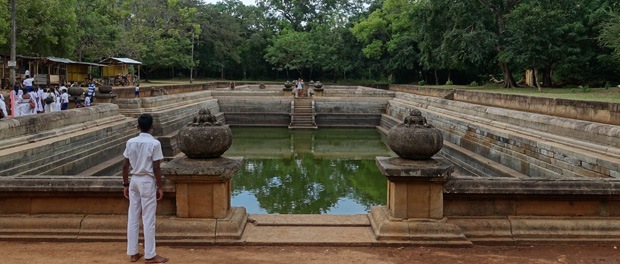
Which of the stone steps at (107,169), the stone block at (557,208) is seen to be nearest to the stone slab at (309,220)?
the stone block at (557,208)

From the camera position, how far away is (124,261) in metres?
4.29

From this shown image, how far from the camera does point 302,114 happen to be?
23797mm

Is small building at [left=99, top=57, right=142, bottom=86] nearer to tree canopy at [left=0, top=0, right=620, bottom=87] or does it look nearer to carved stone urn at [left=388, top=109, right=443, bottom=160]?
tree canopy at [left=0, top=0, right=620, bottom=87]

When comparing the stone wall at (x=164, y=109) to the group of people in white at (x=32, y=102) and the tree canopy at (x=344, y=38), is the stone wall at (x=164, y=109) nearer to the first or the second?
the group of people in white at (x=32, y=102)

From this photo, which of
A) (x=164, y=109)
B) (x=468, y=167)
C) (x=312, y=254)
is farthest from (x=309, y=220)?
(x=164, y=109)

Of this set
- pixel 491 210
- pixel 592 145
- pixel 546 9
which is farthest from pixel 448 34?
pixel 491 210

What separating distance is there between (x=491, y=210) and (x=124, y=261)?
3578mm

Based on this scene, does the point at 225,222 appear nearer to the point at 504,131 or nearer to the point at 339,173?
the point at 339,173

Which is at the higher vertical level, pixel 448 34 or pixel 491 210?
pixel 448 34

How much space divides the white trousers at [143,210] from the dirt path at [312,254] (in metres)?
0.22

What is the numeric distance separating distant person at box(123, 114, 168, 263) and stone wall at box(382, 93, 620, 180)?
22.5 ft

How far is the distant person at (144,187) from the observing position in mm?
4188

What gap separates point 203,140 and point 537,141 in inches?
321

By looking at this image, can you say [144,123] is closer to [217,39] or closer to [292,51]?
[292,51]
